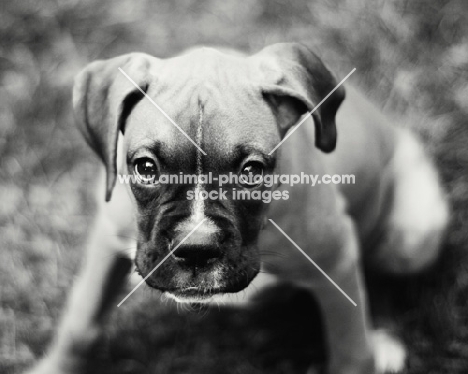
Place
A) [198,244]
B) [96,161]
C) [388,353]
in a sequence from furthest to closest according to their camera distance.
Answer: [96,161] < [388,353] < [198,244]

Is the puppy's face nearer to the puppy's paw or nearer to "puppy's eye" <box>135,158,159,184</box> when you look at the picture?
"puppy's eye" <box>135,158,159,184</box>

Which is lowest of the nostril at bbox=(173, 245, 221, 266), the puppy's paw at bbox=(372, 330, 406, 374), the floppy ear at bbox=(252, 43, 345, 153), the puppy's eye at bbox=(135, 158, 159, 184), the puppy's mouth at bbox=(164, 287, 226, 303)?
the puppy's paw at bbox=(372, 330, 406, 374)

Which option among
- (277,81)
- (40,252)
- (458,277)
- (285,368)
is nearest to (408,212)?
(458,277)

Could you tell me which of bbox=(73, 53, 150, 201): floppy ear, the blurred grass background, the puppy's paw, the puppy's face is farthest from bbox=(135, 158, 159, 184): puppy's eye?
the puppy's paw

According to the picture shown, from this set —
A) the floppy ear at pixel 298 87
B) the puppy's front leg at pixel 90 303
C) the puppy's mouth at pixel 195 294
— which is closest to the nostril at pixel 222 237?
the puppy's mouth at pixel 195 294

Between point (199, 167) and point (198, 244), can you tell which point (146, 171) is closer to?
point (199, 167)

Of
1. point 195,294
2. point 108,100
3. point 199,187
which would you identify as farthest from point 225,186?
point 108,100

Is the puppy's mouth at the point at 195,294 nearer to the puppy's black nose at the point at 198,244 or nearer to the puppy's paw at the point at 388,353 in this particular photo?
the puppy's black nose at the point at 198,244
